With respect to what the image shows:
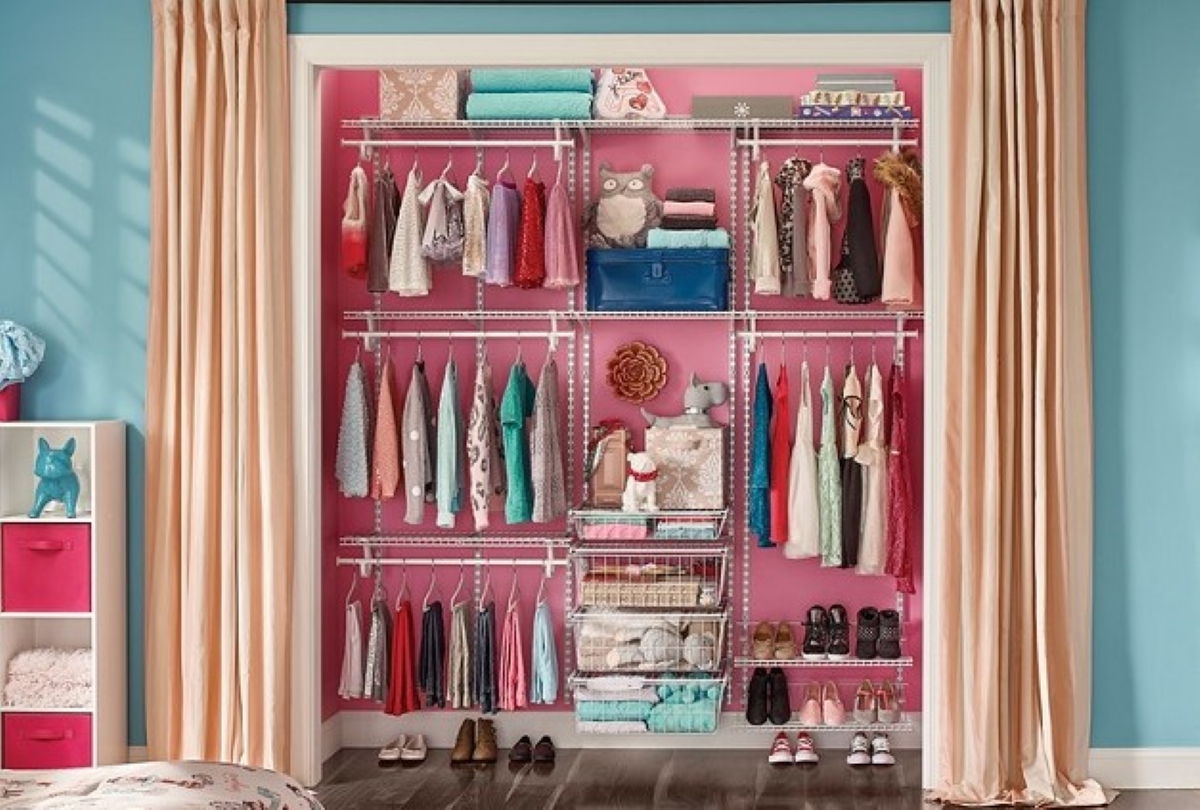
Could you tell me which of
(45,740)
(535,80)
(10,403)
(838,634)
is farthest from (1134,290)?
(45,740)

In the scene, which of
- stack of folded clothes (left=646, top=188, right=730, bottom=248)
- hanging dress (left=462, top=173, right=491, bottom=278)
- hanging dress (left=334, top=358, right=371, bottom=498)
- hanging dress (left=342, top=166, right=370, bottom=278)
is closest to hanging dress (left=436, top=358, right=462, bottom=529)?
hanging dress (left=334, top=358, right=371, bottom=498)

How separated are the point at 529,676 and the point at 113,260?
7.22ft

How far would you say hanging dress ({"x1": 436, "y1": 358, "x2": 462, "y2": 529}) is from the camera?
575 cm

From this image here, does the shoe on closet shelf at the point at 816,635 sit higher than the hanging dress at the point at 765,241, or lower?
lower

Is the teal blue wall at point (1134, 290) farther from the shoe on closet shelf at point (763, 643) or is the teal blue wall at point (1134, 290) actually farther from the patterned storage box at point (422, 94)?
the shoe on closet shelf at point (763, 643)

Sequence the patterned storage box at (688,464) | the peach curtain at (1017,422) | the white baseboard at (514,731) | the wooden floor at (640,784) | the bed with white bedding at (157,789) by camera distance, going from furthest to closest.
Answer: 1. the white baseboard at (514,731)
2. the patterned storage box at (688,464)
3. the wooden floor at (640,784)
4. the peach curtain at (1017,422)
5. the bed with white bedding at (157,789)

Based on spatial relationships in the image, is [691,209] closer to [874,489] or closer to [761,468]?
[761,468]

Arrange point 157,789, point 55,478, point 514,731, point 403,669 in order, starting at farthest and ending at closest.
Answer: point 514,731
point 403,669
point 55,478
point 157,789

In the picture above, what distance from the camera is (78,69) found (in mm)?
5246

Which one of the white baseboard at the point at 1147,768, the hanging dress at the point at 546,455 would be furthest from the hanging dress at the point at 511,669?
the white baseboard at the point at 1147,768

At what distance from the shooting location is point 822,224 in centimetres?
569

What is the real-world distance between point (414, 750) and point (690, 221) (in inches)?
88.9

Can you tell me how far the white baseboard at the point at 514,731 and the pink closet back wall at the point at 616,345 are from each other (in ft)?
0.35

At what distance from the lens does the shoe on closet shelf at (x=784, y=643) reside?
5.82 meters
